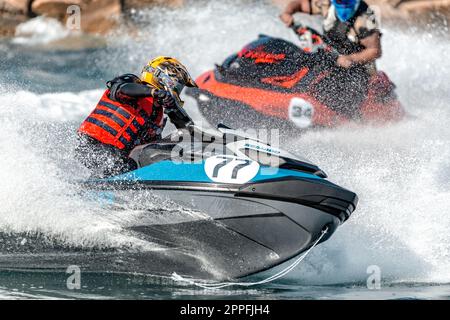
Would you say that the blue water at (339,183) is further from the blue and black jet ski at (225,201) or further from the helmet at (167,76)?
the helmet at (167,76)

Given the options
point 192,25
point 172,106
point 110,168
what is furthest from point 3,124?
point 192,25

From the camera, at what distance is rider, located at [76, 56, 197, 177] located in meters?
5.60

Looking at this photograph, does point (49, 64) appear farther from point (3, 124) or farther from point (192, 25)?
point (3, 124)

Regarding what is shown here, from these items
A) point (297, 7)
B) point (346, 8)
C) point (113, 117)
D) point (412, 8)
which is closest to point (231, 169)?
point (113, 117)

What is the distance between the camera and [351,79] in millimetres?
8641

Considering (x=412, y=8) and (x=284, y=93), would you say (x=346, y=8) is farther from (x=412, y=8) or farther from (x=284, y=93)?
(x=412, y=8)

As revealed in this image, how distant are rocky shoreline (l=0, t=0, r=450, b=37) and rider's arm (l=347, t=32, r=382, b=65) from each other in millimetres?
5575

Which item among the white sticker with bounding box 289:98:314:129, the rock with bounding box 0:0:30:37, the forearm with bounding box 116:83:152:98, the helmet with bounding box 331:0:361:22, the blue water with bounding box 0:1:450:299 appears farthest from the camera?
the rock with bounding box 0:0:30:37

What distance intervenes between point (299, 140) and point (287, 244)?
135 inches

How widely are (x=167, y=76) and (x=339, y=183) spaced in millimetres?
2231

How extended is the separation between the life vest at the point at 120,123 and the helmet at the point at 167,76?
0.16m

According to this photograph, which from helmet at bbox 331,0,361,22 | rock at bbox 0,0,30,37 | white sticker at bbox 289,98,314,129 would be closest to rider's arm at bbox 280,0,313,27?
helmet at bbox 331,0,361,22

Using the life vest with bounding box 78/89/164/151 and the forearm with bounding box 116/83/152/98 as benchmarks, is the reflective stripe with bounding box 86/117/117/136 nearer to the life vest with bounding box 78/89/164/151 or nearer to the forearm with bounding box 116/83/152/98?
the life vest with bounding box 78/89/164/151

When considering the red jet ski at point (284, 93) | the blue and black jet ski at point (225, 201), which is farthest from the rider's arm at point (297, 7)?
the blue and black jet ski at point (225, 201)
